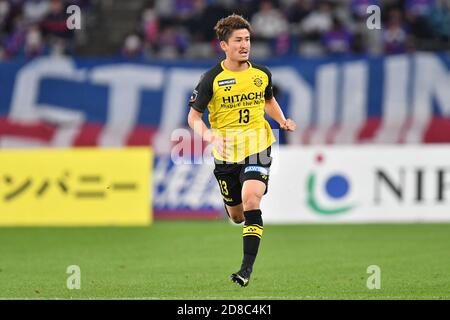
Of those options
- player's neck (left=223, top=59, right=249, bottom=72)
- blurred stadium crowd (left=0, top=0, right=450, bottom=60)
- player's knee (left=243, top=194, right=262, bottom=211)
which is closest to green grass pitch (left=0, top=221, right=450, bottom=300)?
player's knee (left=243, top=194, right=262, bottom=211)

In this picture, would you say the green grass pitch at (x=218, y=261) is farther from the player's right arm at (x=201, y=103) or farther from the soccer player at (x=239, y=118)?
the player's right arm at (x=201, y=103)

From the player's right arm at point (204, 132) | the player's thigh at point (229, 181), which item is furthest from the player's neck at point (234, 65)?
the player's thigh at point (229, 181)

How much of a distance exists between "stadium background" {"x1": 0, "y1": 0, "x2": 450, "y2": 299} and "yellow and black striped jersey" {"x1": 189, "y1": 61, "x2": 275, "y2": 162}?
299 cm

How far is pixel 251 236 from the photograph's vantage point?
10.1 meters

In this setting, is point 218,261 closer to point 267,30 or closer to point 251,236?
point 251,236

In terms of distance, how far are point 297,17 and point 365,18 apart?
4.49ft

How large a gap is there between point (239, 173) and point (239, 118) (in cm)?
53

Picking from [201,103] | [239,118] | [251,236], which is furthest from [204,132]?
[251,236]

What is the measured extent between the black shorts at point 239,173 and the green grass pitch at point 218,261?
85 cm

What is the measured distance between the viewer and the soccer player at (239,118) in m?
10.3

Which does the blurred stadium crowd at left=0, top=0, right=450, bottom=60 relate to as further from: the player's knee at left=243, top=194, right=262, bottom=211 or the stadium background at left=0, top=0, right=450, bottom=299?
the player's knee at left=243, top=194, right=262, bottom=211

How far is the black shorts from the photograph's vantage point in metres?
10.4

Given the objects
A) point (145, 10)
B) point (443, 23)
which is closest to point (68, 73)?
point (145, 10)

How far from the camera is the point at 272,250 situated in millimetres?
14375
